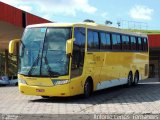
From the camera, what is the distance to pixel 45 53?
689 inches

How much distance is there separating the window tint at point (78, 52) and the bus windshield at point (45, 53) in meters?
0.40

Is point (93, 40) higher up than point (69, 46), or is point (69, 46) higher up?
point (93, 40)

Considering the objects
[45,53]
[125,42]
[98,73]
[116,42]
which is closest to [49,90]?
[45,53]

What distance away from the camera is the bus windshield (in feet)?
56.7

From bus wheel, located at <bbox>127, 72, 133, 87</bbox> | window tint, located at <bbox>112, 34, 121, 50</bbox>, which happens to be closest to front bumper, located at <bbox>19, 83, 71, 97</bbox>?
window tint, located at <bbox>112, 34, 121, 50</bbox>

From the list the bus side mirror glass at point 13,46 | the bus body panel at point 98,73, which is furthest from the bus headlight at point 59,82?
the bus side mirror glass at point 13,46

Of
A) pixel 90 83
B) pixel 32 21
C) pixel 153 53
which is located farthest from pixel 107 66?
pixel 153 53

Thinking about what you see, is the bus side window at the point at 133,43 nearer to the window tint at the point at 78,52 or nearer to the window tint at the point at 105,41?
the window tint at the point at 105,41

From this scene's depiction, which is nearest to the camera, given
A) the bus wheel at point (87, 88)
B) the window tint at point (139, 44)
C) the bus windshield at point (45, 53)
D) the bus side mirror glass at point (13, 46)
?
the bus windshield at point (45, 53)

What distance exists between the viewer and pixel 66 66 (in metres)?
17.2

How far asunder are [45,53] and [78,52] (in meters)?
1.32

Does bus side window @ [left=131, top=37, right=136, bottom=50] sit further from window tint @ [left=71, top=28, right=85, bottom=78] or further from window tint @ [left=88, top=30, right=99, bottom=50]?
window tint @ [left=71, top=28, right=85, bottom=78]

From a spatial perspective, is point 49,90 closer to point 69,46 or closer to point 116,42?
point 69,46

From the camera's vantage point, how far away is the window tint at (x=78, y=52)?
17.6 metres
